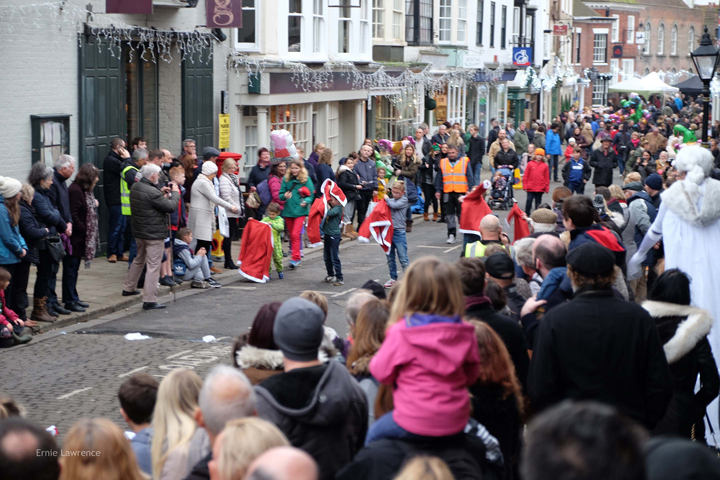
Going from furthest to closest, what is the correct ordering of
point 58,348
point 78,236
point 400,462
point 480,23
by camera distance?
point 480,23
point 78,236
point 58,348
point 400,462

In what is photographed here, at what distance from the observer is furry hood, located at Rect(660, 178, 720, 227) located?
7488mm

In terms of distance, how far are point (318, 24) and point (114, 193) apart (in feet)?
31.8

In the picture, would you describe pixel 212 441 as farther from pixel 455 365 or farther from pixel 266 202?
pixel 266 202

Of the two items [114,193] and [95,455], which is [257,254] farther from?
[95,455]

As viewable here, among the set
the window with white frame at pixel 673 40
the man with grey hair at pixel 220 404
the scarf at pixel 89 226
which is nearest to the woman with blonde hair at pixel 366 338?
the man with grey hair at pixel 220 404

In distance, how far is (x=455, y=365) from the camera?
154 inches

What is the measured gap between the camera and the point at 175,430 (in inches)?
164

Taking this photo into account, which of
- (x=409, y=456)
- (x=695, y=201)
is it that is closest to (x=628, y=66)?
(x=695, y=201)

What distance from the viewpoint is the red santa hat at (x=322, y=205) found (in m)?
14.8

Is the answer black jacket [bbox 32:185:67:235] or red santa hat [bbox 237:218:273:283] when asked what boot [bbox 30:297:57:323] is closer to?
black jacket [bbox 32:185:67:235]

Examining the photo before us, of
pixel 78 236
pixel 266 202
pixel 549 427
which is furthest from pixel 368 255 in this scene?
pixel 549 427

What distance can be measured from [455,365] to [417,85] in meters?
27.8

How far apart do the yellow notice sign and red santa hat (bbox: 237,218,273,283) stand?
540 cm

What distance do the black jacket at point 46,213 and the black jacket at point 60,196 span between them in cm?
13
